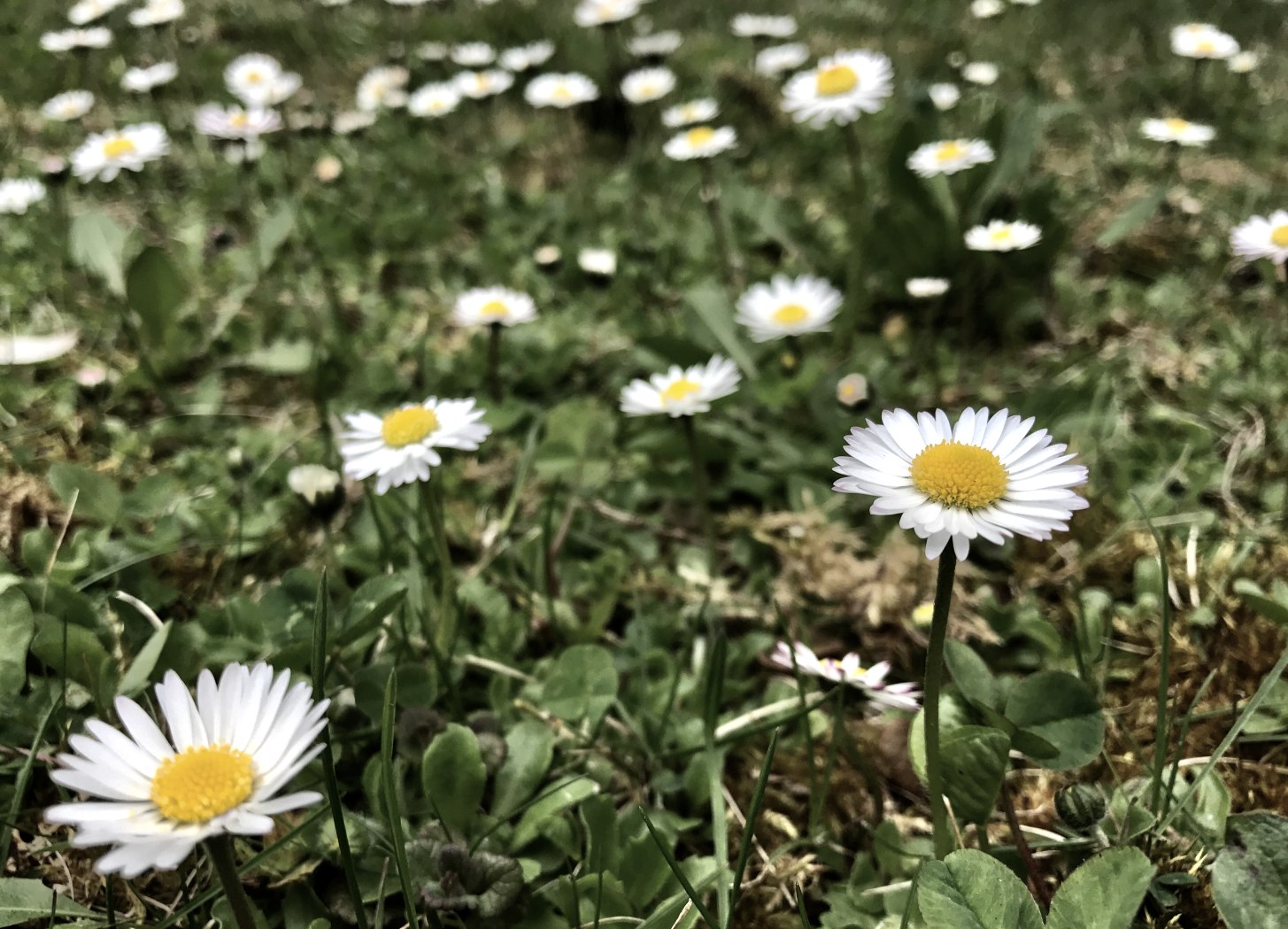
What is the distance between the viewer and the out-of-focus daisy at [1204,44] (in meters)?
3.50

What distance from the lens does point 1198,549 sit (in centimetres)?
188

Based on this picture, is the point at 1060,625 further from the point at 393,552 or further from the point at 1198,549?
the point at 393,552

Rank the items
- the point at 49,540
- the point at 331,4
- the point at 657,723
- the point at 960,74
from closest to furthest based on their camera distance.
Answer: the point at 657,723, the point at 49,540, the point at 960,74, the point at 331,4

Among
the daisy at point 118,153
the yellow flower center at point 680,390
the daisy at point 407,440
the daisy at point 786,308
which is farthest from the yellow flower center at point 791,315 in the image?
the daisy at point 118,153

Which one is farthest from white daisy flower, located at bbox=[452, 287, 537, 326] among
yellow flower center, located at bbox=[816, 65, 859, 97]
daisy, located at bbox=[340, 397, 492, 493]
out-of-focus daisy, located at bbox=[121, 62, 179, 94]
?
out-of-focus daisy, located at bbox=[121, 62, 179, 94]

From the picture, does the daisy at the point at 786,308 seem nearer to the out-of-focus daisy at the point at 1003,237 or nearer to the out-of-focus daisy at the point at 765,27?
the out-of-focus daisy at the point at 1003,237

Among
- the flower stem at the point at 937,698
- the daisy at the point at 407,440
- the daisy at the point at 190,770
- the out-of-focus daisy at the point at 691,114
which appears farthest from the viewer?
the out-of-focus daisy at the point at 691,114

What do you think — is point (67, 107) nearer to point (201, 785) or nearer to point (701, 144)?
point (701, 144)

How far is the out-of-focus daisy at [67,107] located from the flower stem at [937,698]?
148 inches

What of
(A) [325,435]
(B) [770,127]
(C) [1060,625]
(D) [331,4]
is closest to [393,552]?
(A) [325,435]

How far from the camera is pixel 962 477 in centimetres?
113

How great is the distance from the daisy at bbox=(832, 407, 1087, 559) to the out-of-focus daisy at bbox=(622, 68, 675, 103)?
2971mm

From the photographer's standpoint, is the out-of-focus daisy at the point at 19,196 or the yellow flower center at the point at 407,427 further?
the out-of-focus daisy at the point at 19,196

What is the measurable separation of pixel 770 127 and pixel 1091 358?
6.81 feet
